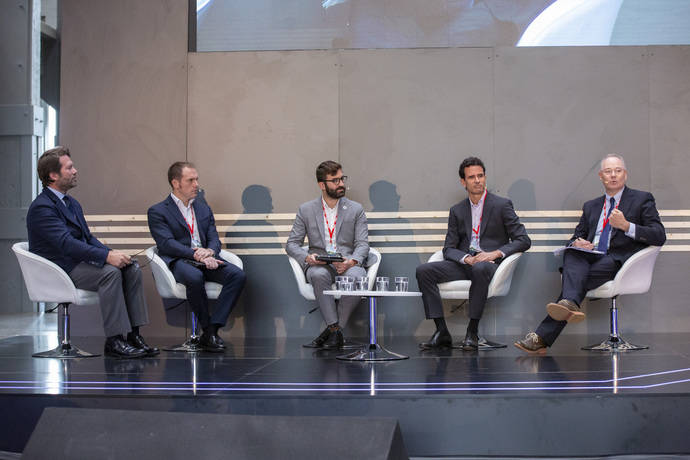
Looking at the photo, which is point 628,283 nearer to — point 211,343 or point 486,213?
point 486,213

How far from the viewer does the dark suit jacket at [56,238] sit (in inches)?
198

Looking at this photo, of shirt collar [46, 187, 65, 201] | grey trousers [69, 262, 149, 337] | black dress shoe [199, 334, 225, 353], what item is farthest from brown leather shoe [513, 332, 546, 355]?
shirt collar [46, 187, 65, 201]

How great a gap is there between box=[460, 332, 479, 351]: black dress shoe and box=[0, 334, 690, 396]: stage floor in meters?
0.11

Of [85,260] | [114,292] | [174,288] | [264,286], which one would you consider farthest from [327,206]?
[85,260]

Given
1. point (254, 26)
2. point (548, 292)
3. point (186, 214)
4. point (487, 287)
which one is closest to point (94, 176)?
point (186, 214)

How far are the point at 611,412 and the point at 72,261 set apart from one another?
3.66 meters

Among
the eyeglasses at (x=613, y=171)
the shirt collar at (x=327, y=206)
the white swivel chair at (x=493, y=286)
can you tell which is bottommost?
the white swivel chair at (x=493, y=286)

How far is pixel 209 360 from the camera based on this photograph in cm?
484

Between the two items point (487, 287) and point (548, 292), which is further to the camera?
point (548, 292)

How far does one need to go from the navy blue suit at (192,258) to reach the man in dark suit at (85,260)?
1.21ft

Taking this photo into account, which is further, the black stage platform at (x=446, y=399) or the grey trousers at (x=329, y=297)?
the grey trousers at (x=329, y=297)

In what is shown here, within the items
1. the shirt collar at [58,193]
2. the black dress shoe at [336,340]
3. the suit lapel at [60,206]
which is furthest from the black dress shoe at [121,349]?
the black dress shoe at [336,340]

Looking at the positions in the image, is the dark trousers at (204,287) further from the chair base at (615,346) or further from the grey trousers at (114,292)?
the chair base at (615,346)

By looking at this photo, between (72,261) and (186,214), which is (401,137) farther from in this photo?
(72,261)
